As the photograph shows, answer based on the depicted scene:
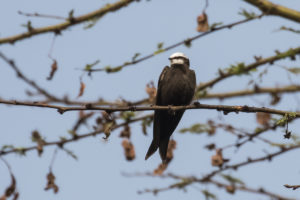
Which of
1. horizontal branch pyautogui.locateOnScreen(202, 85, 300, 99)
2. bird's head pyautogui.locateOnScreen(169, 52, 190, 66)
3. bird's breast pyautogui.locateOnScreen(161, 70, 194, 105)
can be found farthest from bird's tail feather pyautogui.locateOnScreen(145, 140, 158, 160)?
horizontal branch pyautogui.locateOnScreen(202, 85, 300, 99)

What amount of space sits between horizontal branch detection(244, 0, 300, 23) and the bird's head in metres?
1.72

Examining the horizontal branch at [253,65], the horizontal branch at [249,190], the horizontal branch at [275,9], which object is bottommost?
the horizontal branch at [249,190]

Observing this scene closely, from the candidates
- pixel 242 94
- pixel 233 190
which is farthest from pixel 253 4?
pixel 242 94

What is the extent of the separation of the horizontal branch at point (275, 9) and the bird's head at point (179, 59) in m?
1.72

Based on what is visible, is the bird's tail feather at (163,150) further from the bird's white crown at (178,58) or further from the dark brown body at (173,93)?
the bird's white crown at (178,58)

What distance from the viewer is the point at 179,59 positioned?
7172 mm

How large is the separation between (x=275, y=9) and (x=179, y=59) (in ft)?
6.25

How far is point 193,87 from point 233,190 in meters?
1.36

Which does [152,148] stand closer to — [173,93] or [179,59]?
[173,93]

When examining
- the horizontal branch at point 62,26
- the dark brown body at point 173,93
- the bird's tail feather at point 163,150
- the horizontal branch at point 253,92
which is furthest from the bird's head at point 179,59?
the horizontal branch at point 62,26

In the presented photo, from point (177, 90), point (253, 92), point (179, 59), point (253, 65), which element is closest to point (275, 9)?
point (253, 65)

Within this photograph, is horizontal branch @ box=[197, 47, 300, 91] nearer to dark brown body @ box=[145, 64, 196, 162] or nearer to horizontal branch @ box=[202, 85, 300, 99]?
dark brown body @ box=[145, 64, 196, 162]

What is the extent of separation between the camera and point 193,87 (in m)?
6.78

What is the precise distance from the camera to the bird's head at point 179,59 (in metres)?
7.09
